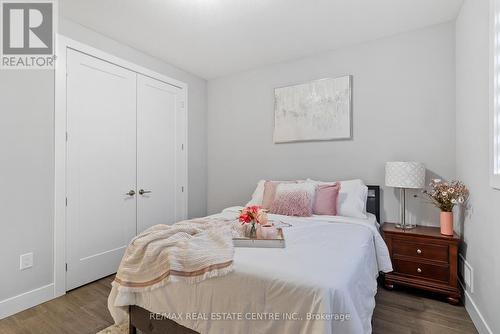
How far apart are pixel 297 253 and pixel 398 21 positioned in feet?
8.59

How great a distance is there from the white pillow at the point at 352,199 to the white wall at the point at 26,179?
9.52ft

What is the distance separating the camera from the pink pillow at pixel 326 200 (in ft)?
8.93

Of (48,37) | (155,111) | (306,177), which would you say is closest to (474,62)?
(306,177)

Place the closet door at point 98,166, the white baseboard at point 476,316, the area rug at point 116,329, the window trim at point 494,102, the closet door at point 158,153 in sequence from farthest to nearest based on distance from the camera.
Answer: the closet door at point 158,153, the closet door at point 98,166, the area rug at point 116,329, the white baseboard at point 476,316, the window trim at point 494,102

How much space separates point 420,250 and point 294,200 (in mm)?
1237

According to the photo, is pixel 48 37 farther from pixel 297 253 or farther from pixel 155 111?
pixel 297 253

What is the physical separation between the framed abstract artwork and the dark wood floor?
1.81 metres

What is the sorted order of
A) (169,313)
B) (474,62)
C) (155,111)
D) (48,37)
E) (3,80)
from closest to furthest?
(169,313), (474,62), (3,80), (48,37), (155,111)

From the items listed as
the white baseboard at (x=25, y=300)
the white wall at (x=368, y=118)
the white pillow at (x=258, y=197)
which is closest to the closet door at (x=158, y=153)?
the white wall at (x=368, y=118)

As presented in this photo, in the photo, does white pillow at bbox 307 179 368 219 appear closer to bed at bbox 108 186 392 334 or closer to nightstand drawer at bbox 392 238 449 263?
nightstand drawer at bbox 392 238 449 263

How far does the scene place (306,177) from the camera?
11.3 ft

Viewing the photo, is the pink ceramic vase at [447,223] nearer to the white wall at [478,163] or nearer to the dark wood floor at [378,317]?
the white wall at [478,163]

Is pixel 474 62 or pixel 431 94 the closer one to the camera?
pixel 474 62

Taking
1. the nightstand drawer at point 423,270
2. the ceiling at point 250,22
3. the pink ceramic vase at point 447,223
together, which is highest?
the ceiling at point 250,22
